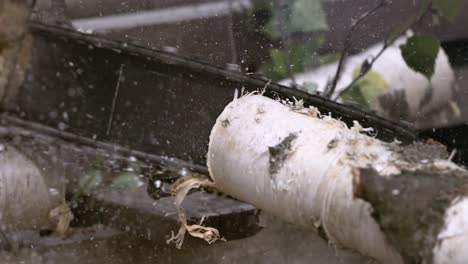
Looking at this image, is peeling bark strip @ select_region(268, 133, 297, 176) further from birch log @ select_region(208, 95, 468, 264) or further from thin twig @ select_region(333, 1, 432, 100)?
thin twig @ select_region(333, 1, 432, 100)

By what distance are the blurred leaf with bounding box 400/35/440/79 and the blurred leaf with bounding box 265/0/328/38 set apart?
0.71 feet

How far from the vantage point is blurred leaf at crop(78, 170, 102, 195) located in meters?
1.45

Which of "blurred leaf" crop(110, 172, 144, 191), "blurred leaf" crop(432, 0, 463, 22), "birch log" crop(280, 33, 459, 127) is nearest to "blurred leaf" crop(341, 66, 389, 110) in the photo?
"birch log" crop(280, 33, 459, 127)

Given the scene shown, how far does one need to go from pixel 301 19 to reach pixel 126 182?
0.65 m

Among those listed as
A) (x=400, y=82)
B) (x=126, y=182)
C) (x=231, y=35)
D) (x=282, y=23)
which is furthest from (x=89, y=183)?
(x=400, y=82)

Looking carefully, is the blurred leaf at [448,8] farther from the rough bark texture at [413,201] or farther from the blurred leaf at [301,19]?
the rough bark texture at [413,201]

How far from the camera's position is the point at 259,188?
112 centimetres

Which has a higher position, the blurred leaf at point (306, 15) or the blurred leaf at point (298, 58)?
the blurred leaf at point (306, 15)

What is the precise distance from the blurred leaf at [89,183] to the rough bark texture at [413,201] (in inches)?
29.0

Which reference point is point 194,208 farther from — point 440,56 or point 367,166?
point 440,56

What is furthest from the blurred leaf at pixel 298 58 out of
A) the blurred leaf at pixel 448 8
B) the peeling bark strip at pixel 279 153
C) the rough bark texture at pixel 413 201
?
the rough bark texture at pixel 413 201

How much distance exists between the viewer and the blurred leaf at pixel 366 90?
162 centimetres

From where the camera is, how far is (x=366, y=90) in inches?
65.2

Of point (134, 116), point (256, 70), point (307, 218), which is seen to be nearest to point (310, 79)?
point (256, 70)
